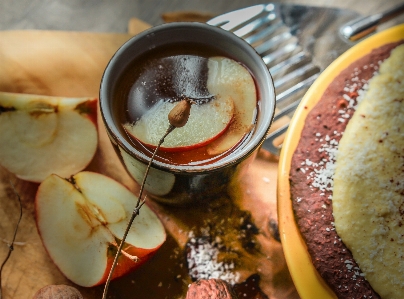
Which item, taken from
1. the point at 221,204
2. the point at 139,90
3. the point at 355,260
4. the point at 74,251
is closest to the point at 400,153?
the point at 355,260

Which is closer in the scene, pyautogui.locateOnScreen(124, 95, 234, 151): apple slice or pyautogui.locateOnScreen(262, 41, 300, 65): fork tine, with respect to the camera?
pyautogui.locateOnScreen(124, 95, 234, 151): apple slice

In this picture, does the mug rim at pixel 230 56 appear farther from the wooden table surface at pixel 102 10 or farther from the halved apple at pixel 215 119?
the wooden table surface at pixel 102 10

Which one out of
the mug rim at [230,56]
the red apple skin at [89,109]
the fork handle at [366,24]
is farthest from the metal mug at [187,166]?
the fork handle at [366,24]

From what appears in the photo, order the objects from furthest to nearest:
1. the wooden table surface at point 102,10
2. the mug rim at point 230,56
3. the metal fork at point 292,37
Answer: the wooden table surface at point 102,10 < the metal fork at point 292,37 < the mug rim at point 230,56

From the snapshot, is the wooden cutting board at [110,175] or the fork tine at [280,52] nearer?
the wooden cutting board at [110,175]

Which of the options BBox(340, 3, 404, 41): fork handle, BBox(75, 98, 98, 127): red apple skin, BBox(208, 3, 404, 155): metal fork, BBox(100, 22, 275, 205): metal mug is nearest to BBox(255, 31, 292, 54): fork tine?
BBox(208, 3, 404, 155): metal fork

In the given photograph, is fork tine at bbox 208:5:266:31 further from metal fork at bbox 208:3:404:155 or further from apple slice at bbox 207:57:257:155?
apple slice at bbox 207:57:257:155

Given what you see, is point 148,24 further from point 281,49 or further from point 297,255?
point 297,255

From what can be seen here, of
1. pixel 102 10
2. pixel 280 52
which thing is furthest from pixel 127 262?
pixel 102 10
